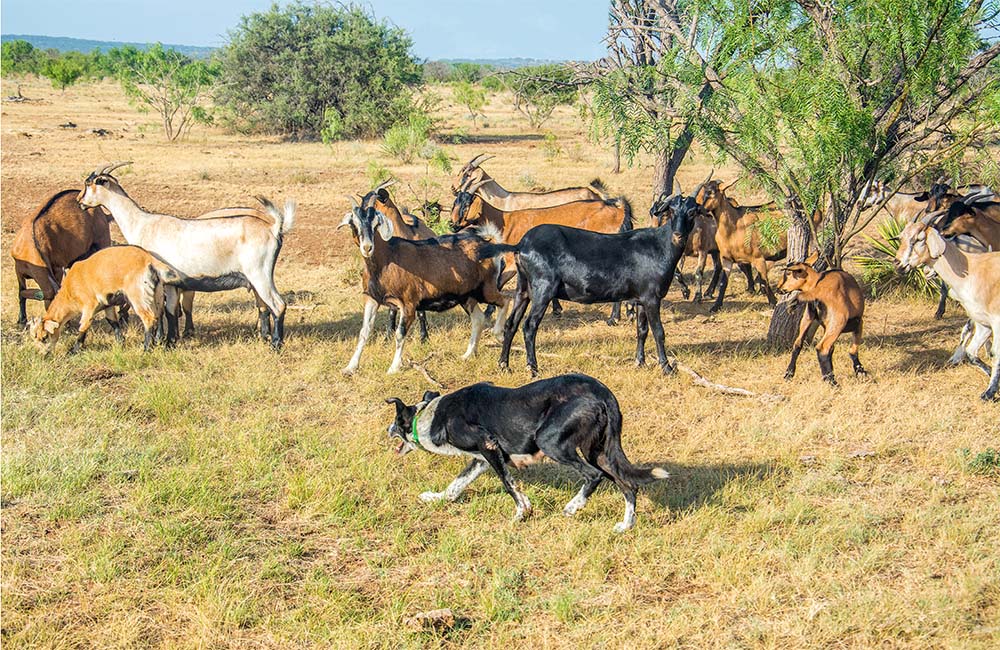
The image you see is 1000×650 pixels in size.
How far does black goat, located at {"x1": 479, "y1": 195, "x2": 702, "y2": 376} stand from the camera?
9641 millimetres

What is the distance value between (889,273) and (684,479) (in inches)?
299

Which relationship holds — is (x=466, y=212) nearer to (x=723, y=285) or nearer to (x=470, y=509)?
(x=723, y=285)

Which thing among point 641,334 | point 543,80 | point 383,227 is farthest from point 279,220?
point 641,334

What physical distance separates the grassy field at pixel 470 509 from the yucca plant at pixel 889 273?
5.70 feet

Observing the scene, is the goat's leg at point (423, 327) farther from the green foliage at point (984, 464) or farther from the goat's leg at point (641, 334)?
the green foliage at point (984, 464)

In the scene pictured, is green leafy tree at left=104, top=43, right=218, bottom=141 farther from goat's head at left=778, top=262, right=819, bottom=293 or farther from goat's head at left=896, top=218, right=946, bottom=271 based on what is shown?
goat's head at left=896, top=218, right=946, bottom=271

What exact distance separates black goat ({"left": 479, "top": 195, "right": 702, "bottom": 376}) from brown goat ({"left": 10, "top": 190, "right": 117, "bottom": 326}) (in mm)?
5700

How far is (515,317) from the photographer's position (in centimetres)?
1000

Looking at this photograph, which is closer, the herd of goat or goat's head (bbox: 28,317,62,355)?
the herd of goat

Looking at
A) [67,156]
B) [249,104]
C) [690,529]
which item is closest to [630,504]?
[690,529]

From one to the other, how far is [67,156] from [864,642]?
27.1 metres

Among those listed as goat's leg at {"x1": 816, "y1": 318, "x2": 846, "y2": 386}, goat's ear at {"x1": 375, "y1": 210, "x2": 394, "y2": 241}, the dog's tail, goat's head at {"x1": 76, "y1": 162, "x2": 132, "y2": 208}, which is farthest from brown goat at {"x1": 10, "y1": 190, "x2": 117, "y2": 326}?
goat's leg at {"x1": 816, "y1": 318, "x2": 846, "y2": 386}

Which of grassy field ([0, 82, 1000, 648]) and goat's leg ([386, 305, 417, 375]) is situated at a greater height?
goat's leg ([386, 305, 417, 375])

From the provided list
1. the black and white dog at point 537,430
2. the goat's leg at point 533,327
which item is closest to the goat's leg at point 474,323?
the goat's leg at point 533,327
